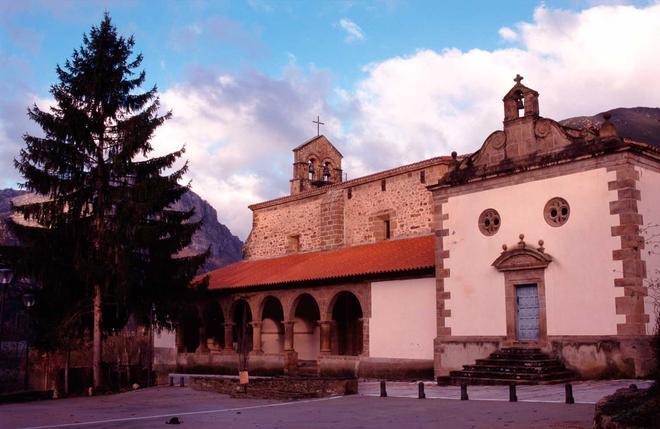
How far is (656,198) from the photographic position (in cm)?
1741

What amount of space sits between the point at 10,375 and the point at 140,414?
1616cm

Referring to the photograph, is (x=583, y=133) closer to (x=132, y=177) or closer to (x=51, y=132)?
(x=132, y=177)

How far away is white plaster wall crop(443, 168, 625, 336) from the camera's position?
1675 cm

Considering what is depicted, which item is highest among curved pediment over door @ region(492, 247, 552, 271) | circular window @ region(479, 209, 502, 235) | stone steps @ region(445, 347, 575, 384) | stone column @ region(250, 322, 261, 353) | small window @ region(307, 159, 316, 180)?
small window @ region(307, 159, 316, 180)

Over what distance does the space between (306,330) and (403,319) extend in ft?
28.0

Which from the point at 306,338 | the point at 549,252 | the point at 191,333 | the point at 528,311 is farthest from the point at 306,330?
the point at 549,252

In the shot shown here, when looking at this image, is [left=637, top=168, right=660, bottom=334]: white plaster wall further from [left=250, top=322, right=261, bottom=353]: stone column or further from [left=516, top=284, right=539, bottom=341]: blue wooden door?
[left=250, top=322, right=261, bottom=353]: stone column

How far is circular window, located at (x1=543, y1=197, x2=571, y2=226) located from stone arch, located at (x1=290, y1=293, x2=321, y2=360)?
13594mm

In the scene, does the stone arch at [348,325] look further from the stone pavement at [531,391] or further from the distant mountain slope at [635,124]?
the distant mountain slope at [635,124]

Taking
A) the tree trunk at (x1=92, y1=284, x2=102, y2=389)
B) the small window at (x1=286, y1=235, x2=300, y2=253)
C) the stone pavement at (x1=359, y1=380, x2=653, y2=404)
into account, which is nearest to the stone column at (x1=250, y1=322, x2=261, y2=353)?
the small window at (x1=286, y1=235, x2=300, y2=253)

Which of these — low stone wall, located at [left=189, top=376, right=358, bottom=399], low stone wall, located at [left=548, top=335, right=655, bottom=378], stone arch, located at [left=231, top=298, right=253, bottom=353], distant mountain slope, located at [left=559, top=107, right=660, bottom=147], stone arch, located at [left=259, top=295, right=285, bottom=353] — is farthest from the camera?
distant mountain slope, located at [left=559, top=107, right=660, bottom=147]

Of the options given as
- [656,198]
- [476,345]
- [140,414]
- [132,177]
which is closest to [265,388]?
[140,414]

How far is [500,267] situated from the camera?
61.6ft

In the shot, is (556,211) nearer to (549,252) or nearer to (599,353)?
(549,252)
